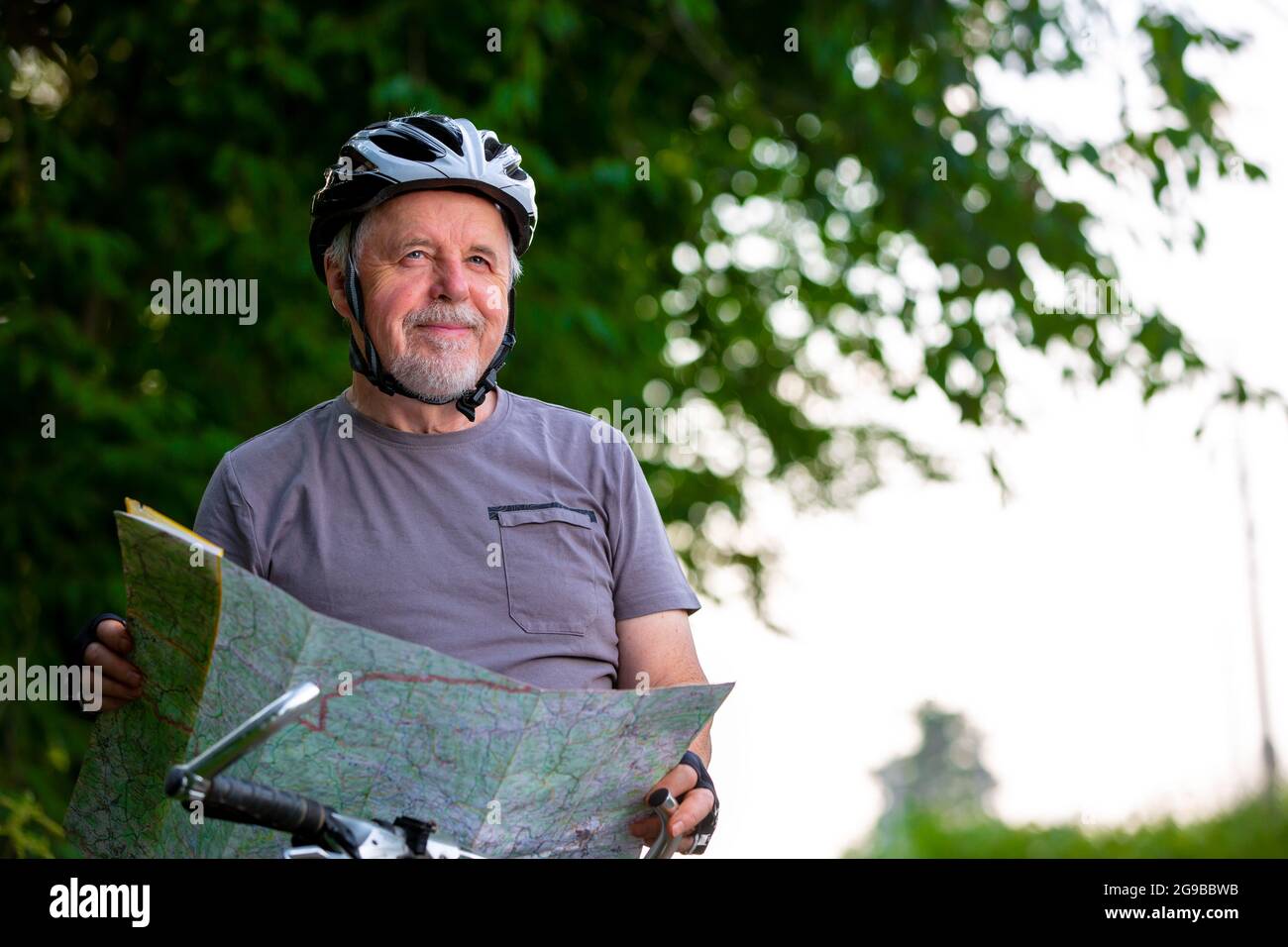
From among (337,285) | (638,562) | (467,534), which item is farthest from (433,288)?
(638,562)

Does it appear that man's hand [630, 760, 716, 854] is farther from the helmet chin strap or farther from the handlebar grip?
the helmet chin strap

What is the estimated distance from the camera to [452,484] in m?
3.02

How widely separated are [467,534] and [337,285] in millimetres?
780

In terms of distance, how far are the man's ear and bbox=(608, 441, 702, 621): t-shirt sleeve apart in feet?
2.32

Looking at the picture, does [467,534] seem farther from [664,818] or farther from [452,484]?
[664,818]

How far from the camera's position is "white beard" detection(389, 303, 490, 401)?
3.11m

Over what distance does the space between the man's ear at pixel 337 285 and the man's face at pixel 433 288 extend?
185mm

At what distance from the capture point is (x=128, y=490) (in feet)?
21.8

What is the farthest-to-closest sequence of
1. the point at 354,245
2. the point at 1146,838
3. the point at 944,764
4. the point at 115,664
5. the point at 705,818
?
1. the point at 944,764
2. the point at 1146,838
3. the point at 354,245
4. the point at 705,818
5. the point at 115,664

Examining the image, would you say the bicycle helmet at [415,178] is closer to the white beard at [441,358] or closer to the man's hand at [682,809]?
the white beard at [441,358]
